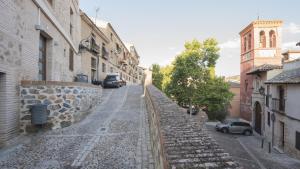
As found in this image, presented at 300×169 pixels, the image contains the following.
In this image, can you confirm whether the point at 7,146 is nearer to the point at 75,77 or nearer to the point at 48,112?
the point at 48,112

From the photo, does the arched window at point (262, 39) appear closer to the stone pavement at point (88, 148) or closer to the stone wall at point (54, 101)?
the stone pavement at point (88, 148)


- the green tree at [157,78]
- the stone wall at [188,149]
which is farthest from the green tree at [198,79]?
the stone wall at [188,149]

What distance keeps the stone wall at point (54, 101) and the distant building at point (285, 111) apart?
13.8 metres

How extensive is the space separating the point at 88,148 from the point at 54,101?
2977 mm

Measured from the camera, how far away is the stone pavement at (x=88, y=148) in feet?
18.9

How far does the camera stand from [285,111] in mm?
18031

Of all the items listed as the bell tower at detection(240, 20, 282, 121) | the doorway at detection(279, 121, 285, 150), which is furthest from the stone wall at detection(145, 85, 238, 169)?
the bell tower at detection(240, 20, 282, 121)

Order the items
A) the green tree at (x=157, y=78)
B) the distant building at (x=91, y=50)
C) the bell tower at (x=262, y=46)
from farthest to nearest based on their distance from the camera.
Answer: the green tree at (x=157, y=78) → the bell tower at (x=262, y=46) → the distant building at (x=91, y=50)

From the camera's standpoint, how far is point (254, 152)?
58.9ft

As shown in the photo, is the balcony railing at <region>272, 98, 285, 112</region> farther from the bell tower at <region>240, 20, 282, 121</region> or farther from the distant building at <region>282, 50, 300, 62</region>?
the distant building at <region>282, 50, 300, 62</region>

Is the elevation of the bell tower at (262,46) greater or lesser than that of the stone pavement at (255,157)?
greater

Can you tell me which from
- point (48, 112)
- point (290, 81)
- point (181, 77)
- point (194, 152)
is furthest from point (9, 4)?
point (181, 77)

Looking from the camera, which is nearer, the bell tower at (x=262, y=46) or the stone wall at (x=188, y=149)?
the stone wall at (x=188, y=149)

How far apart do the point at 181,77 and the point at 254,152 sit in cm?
1560
